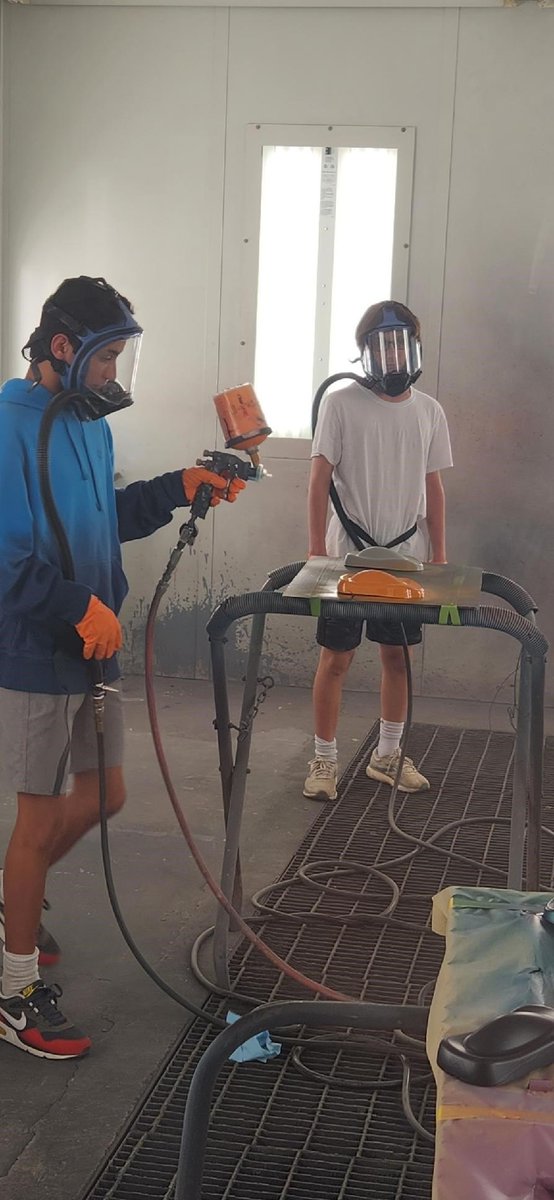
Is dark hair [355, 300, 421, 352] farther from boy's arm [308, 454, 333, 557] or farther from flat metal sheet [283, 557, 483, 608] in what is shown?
flat metal sheet [283, 557, 483, 608]

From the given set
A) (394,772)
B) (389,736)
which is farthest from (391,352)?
(394,772)

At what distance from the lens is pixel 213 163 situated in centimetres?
506

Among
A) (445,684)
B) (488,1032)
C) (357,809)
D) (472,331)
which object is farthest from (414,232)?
(488,1032)

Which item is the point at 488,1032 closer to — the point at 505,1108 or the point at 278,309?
the point at 505,1108

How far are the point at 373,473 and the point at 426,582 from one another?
1278 mm

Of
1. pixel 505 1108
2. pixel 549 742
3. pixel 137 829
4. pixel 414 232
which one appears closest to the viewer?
pixel 505 1108

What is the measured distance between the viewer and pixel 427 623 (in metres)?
2.17

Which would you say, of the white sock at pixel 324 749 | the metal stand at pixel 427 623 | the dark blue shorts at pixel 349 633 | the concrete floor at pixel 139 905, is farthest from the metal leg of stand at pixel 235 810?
the white sock at pixel 324 749

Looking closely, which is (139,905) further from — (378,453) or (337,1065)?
(378,453)

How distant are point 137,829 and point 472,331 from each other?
258 centimetres

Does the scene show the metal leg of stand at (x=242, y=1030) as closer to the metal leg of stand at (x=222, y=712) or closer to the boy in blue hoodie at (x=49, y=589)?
the boy in blue hoodie at (x=49, y=589)

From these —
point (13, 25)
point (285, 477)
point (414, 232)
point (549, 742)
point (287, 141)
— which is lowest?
point (549, 742)

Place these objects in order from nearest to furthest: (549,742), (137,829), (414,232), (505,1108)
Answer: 1. (505,1108)
2. (137,829)
3. (549,742)
4. (414,232)

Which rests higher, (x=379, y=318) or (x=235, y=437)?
(x=379, y=318)
